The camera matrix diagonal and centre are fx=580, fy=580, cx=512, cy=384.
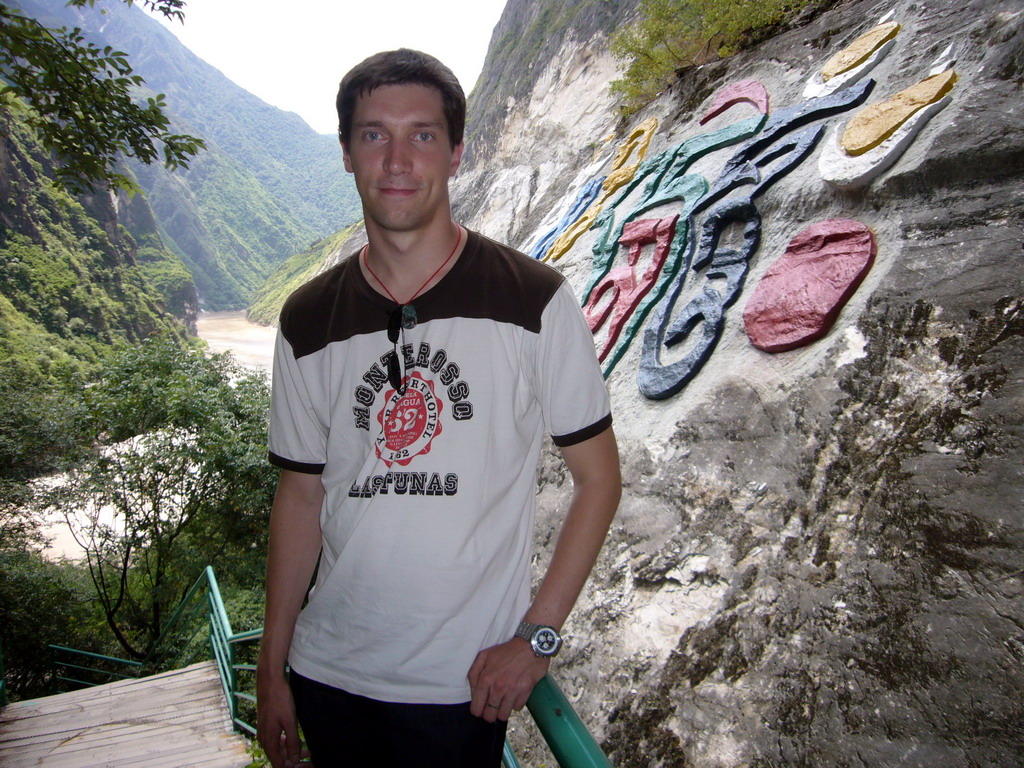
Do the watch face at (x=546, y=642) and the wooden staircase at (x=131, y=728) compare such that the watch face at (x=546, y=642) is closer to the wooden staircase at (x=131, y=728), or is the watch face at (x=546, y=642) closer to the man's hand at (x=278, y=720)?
the man's hand at (x=278, y=720)

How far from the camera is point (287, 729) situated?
121 cm

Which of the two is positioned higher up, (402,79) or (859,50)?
(859,50)

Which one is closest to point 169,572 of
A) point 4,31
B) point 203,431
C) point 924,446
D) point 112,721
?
point 203,431

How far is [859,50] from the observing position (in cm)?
408

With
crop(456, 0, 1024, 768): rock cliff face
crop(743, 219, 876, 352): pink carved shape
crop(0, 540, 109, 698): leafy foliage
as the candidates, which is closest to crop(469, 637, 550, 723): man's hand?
crop(456, 0, 1024, 768): rock cliff face

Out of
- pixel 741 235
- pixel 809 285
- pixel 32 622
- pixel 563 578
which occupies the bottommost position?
pixel 32 622

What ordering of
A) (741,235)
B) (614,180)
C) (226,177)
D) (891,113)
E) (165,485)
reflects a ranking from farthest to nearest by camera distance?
(226,177)
(165,485)
(614,180)
(741,235)
(891,113)

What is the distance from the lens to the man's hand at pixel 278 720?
3.96ft

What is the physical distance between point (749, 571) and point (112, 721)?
4454 mm

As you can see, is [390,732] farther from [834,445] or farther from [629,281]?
[629,281]

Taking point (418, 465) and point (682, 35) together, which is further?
point (682, 35)

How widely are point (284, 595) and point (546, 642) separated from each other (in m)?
0.63

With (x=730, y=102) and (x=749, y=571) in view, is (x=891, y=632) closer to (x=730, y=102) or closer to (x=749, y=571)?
(x=749, y=571)

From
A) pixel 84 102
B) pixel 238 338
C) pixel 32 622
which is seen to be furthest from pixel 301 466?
pixel 238 338
